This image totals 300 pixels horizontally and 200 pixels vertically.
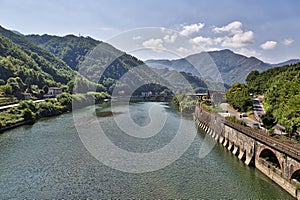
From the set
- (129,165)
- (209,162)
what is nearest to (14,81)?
(129,165)

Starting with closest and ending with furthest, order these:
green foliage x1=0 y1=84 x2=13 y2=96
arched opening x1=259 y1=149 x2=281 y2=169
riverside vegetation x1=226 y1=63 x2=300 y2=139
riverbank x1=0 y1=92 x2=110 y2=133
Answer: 1. arched opening x1=259 y1=149 x2=281 y2=169
2. riverside vegetation x1=226 y1=63 x2=300 y2=139
3. riverbank x1=0 y1=92 x2=110 y2=133
4. green foliage x1=0 y1=84 x2=13 y2=96

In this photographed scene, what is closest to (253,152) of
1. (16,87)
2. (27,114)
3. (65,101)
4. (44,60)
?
(27,114)

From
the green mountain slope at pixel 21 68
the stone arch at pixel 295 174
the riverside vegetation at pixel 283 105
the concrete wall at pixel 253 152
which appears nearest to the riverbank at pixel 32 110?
the green mountain slope at pixel 21 68

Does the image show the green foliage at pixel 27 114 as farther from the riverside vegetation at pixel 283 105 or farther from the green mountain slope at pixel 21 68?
the riverside vegetation at pixel 283 105

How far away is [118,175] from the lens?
2409 cm

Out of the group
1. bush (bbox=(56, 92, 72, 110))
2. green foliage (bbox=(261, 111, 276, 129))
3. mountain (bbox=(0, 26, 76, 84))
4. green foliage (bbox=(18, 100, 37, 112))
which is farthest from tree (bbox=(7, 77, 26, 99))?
green foliage (bbox=(261, 111, 276, 129))

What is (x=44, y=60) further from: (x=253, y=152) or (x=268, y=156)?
(x=268, y=156)

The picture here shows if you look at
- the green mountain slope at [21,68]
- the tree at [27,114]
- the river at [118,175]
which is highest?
the green mountain slope at [21,68]

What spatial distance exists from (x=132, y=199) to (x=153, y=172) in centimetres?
583

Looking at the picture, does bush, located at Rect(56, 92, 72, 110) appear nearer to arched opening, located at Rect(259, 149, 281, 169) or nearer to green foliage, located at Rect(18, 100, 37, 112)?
green foliage, located at Rect(18, 100, 37, 112)

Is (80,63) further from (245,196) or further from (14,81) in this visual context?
(245,196)

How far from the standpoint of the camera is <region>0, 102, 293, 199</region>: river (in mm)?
20375

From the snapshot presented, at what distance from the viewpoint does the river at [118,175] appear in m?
20.4

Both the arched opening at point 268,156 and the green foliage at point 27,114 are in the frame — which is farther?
the green foliage at point 27,114
